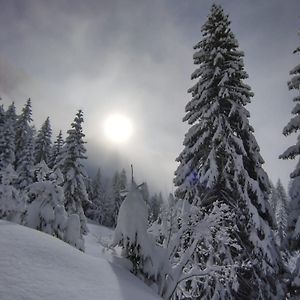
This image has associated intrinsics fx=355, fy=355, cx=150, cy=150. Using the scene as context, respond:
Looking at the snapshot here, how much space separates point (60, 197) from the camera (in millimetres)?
15648

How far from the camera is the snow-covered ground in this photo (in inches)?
197

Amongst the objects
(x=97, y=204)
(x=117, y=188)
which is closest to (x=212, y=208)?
(x=117, y=188)

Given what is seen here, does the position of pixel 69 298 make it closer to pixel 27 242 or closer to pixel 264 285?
pixel 27 242

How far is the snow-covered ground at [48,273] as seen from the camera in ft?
16.4

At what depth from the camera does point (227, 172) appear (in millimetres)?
15180

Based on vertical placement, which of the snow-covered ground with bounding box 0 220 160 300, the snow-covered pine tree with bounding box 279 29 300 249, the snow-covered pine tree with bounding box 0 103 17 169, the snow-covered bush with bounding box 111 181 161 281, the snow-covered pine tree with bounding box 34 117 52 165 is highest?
the snow-covered pine tree with bounding box 34 117 52 165

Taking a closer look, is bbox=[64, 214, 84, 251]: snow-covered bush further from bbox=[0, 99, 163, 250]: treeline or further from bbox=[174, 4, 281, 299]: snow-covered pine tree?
bbox=[174, 4, 281, 299]: snow-covered pine tree

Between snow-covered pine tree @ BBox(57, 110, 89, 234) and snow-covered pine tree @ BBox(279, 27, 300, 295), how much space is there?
17.7 m

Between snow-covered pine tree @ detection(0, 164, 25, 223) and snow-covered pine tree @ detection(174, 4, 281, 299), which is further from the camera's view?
snow-covered pine tree @ detection(0, 164, 25, 223)

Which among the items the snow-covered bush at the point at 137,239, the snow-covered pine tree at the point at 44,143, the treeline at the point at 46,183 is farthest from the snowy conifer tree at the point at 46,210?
the snow-covered pine tree at the point at 44,143

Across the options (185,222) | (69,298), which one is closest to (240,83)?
(185,222)

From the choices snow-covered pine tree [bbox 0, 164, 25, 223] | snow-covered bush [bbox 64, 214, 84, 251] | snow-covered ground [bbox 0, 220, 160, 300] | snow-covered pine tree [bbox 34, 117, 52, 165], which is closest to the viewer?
snow-covered ground [bbox 0, 220, 160, 300]

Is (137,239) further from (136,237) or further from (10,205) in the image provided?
(10,205)

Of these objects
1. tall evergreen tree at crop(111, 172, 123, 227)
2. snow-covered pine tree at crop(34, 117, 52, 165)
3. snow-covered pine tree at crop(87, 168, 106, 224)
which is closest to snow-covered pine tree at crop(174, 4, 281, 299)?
snow-covered pine tree at crop(34, 117, 52, 165)
